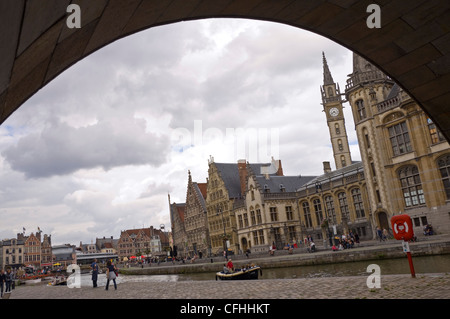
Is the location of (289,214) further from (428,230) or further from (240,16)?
(240,16)

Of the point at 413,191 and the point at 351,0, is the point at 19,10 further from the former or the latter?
the point at 413,191

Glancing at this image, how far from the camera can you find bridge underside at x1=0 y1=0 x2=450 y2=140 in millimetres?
2051

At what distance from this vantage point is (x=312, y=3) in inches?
146

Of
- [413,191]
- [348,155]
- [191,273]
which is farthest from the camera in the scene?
[348,155]

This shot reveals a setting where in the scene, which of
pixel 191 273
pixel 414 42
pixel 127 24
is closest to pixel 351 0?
pixel 414 42

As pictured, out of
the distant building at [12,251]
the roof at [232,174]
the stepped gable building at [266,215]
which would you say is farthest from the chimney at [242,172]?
the distant building at [12,251]

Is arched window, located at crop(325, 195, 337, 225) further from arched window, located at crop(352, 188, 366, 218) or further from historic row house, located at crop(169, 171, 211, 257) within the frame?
historic row house, located at crop(169, 171, 211, 257)

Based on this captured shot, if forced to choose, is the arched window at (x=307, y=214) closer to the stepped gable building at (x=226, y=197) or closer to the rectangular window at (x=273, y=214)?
the rectangular window at (x=273, y=214)

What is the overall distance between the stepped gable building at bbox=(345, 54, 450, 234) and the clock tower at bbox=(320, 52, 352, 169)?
24.5 meters

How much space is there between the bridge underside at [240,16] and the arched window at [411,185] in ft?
103

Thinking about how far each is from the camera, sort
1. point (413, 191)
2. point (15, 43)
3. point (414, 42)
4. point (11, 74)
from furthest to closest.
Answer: point (413, 191) < point (414, 42) < point (11, 74) < point (15, 43)

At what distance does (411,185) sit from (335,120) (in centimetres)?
3265

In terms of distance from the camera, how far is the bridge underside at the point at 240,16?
2051 mm
